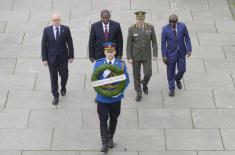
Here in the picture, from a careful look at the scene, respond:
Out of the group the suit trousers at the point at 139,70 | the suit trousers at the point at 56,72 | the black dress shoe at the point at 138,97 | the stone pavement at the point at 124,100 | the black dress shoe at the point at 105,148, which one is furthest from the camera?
the black dress shoe at the point at 138,97

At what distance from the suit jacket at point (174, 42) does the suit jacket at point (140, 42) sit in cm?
24

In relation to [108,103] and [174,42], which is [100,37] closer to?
[174,42]

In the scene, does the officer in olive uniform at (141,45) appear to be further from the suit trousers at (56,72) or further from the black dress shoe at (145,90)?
the suit trousers at (56,72)

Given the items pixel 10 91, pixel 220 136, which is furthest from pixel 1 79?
pixel 220 136

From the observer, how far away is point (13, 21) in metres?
14.2

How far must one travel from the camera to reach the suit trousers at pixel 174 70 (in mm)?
11133

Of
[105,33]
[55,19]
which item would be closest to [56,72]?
[55,19]

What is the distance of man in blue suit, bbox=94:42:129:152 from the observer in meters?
9.19

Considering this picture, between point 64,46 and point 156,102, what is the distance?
2178 mm

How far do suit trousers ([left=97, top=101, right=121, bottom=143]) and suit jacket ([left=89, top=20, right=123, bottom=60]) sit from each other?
5.45 ft

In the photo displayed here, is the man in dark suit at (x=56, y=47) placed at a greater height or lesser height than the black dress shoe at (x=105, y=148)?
greater

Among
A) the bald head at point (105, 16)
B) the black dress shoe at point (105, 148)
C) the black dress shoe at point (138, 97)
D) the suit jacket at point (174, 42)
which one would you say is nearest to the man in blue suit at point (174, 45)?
the suit jacket at point (174, 42)

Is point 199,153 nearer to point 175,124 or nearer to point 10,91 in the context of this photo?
point 175,124

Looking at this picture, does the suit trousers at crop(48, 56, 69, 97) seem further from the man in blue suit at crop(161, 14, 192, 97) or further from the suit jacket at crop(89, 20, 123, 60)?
the man in blue suit at crop(161, 14, 192, 97)
